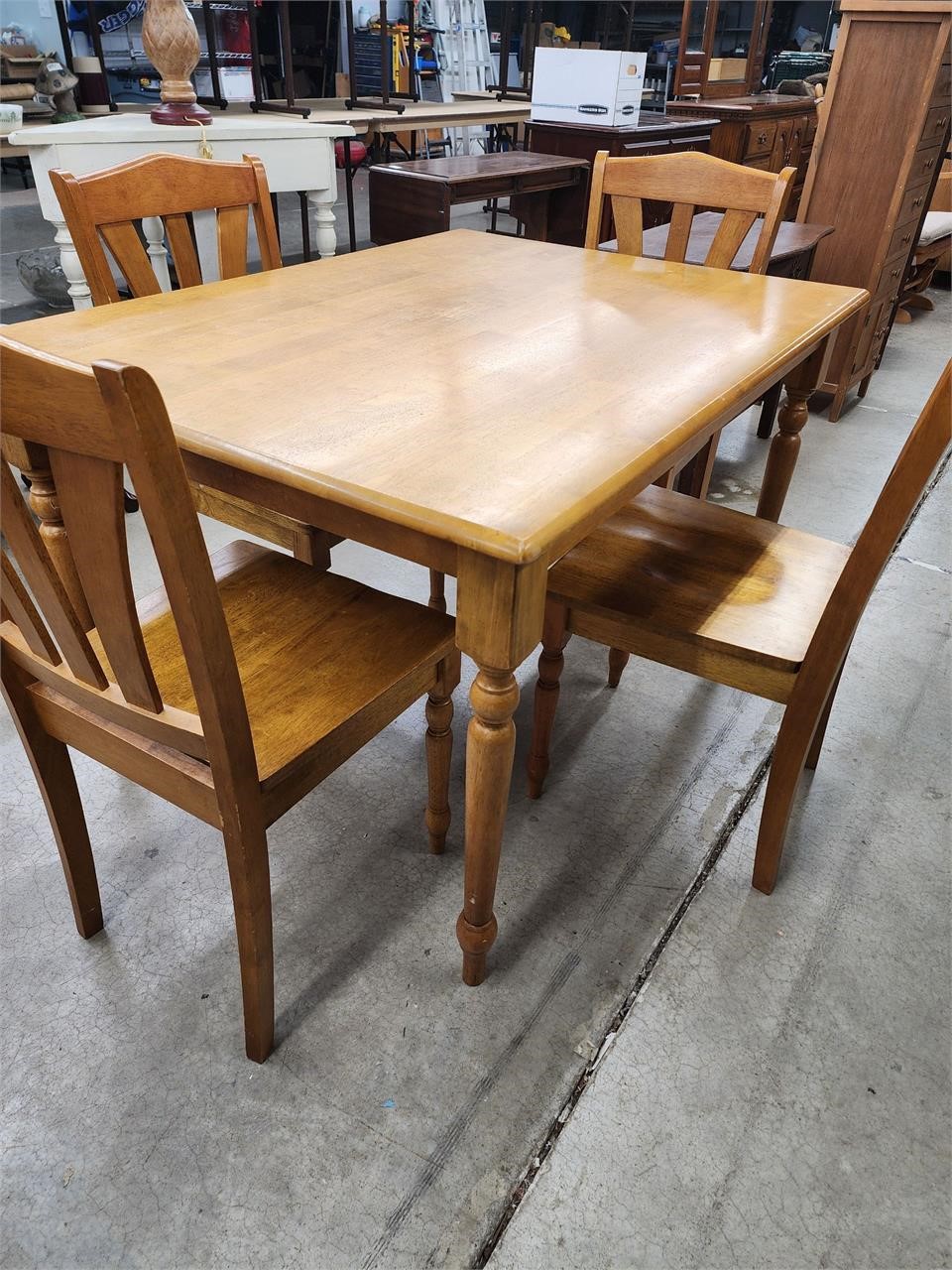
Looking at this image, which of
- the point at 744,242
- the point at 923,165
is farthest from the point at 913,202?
the point at 744,242

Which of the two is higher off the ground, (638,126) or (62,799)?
(638,126)

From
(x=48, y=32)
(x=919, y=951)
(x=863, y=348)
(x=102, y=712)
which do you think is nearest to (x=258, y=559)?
(x=102, y=712)

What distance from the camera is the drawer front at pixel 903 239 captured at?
10.1 feet

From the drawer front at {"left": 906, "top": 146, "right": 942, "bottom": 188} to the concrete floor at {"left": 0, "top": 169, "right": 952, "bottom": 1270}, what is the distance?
216 cm

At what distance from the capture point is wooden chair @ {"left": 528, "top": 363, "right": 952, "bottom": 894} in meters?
1.14

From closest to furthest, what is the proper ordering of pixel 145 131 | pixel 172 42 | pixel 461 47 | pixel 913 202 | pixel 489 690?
pixel 489 690
pixel 172 42
pixel 145 131
pixel 913 202
pixel 461 47

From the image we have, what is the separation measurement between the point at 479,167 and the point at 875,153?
5.55 ft

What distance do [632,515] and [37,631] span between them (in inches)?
37.9

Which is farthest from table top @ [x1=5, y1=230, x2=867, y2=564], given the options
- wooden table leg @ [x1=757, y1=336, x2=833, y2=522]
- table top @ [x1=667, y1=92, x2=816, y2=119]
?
table top @ [x1=667, y1=92, x2=816, y2=119]

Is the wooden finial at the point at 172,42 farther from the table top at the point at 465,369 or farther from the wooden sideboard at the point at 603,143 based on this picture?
the wooden sideboard at the point at 603,143

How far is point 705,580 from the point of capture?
1349 millimetres

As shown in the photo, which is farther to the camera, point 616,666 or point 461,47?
point 461,47

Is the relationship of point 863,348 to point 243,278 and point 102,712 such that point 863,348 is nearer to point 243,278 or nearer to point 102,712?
point 243,278

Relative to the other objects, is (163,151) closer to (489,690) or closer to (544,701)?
(544,701)
